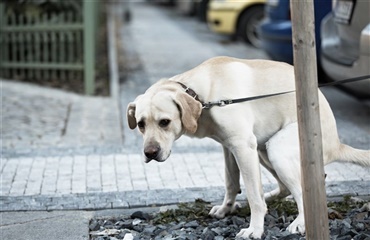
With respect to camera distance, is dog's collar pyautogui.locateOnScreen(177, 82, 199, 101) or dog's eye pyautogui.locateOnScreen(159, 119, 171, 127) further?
dog's collar pyautogui.locateOnScreen(177, 82, 199, 101)

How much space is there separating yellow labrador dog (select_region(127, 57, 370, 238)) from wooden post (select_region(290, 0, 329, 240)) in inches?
29.5

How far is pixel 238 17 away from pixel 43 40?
523 centimetres

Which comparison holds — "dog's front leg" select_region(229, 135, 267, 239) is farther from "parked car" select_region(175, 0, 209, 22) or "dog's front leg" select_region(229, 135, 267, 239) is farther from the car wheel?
"parked car" select_region(175, 0, 209, 22)

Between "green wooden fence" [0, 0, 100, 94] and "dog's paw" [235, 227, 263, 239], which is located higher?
"dog's paw" [235, 227, 263, 239]

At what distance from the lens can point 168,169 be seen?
664 cm

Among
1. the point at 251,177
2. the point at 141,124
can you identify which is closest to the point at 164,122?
the point at 141,124

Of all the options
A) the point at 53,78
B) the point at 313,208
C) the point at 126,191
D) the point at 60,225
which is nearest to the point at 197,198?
the point at 126,191

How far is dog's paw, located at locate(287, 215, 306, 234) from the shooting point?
15.4 feet

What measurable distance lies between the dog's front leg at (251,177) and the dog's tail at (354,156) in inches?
23.4

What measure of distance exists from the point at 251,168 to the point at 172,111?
2.02 feet

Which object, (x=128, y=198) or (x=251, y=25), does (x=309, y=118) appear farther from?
(x=251, y=25)

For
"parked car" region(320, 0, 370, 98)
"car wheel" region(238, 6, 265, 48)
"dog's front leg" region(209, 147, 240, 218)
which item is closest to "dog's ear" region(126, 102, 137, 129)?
"dog's front leg" region(209, 147, 240, 218)

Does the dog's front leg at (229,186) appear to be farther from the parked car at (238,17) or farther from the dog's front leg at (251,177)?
the parked car at (238,17)

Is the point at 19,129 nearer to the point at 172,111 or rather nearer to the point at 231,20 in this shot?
the point at 172,111
